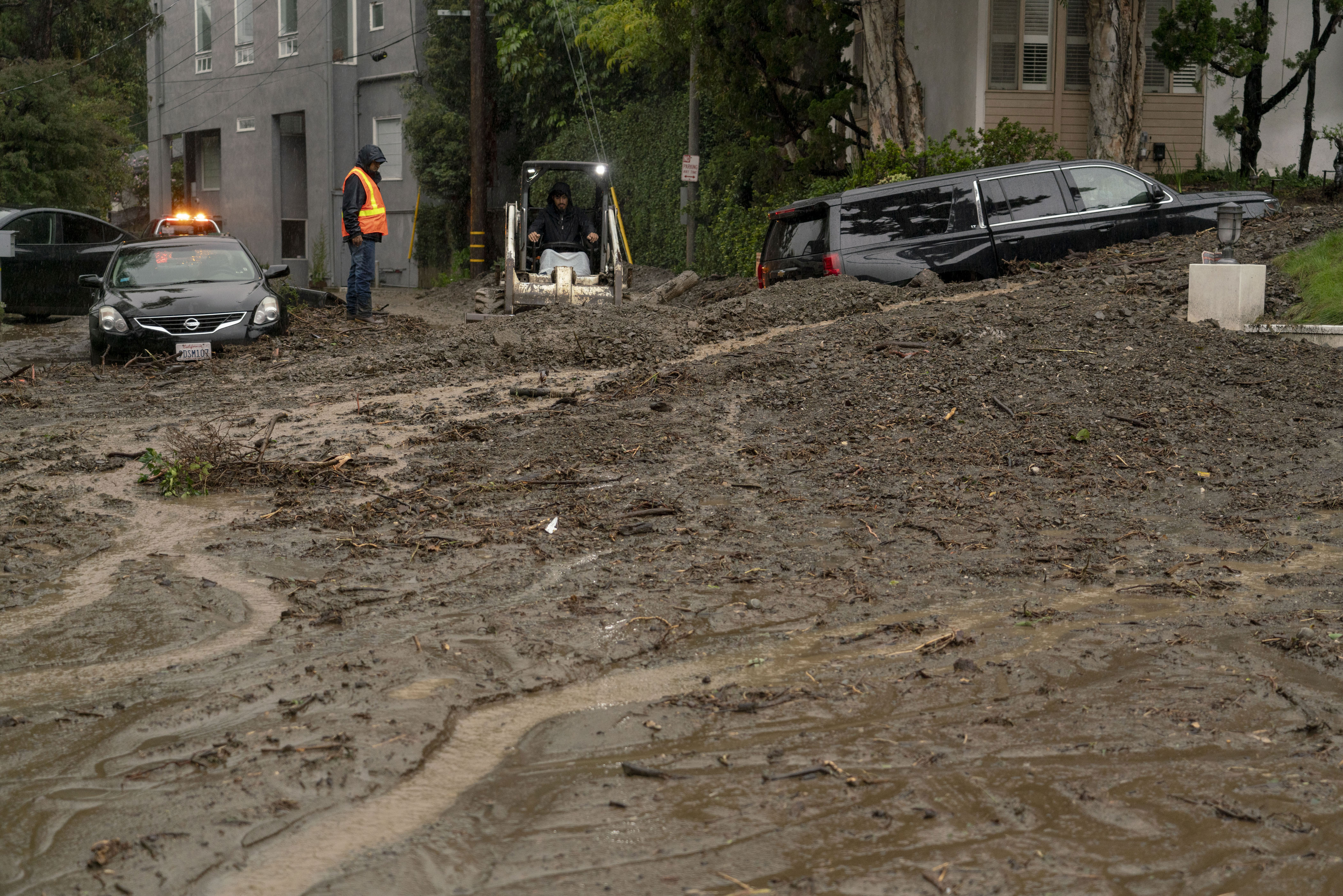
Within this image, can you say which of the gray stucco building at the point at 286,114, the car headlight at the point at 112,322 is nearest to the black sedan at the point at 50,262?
the car headlight at the point at 112,322

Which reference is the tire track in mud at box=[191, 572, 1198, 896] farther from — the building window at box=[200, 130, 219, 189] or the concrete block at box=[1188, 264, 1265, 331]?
the building window at box=[200, 130, 219, 189]

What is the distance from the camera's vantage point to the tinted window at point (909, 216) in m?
13.6

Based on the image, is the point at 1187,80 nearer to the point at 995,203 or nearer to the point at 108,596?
Answer: the point at 995,203

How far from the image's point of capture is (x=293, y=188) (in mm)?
37469

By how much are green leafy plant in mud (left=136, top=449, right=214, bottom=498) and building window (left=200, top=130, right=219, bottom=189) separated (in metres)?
36.3

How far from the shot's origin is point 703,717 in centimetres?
A: 431

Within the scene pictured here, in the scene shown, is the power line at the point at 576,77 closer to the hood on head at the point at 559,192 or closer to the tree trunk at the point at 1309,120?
the hood on head at the point at 559,192

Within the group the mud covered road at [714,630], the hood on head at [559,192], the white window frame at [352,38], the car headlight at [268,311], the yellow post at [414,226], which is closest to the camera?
the mud covered road at [714,630]

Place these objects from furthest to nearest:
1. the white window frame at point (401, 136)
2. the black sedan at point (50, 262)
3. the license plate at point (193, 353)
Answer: the white window frame at point (401, 136)
the black sedan at point (50, 262)
the license plate at point (193, 353)

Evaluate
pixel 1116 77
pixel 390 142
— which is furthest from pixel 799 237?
pixel 390 142

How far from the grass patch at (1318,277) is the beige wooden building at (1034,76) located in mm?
6681

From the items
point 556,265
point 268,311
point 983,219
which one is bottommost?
point 268,311

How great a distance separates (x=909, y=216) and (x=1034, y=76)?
21.9 ft

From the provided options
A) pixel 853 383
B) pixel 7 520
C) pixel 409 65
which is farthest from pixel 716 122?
pixel 7 520
